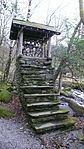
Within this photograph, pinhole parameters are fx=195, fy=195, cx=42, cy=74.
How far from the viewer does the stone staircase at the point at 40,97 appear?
6.43 meters

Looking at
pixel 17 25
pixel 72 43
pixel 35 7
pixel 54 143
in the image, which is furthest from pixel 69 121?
pixel 35 7

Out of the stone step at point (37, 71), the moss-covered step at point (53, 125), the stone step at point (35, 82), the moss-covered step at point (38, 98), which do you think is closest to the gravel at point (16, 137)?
the moss-covered step at point (53, 125)

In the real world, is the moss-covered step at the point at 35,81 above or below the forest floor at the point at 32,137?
above

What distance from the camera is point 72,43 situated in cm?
901

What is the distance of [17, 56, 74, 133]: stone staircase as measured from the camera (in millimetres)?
6434

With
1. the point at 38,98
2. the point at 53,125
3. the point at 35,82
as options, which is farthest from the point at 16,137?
the point at 35,82

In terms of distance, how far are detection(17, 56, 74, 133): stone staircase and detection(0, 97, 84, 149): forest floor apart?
0.82 ft

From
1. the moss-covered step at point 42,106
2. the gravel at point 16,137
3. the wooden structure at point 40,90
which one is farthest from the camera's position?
the moss-covered step at point 42,106

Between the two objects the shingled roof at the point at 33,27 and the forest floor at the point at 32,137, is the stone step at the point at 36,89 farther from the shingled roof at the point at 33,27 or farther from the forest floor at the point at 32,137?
the shingled roof at the point at 33,27

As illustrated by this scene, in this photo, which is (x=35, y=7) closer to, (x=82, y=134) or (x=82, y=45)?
(x=82, y=45)

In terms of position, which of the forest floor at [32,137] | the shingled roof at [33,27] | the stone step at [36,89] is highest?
the shingled roof at [33,27]

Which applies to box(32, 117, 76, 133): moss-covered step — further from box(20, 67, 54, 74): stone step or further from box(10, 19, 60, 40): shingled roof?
box(10, 19, 60, 40): shingled roof

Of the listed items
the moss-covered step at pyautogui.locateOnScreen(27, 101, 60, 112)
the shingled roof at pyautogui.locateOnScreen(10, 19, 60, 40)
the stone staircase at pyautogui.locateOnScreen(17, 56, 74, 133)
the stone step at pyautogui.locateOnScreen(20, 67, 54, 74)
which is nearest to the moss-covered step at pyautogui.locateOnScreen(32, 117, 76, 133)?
the stone staircase at pyautogui.locateOnScreen(17, 56, 74, 133)

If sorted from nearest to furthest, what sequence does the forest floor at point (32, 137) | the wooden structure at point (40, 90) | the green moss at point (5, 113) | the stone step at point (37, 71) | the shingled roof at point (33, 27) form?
1. the forest floor at point (32, 137)
2. the wooden structure at point (40, 90)
3. the green moss at point (5, 113)
4. the stone step at point (37, 71)
5. the shingled roof at point (33, 27)
